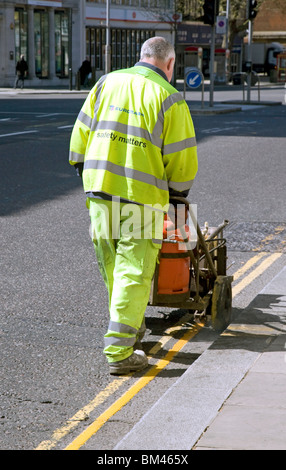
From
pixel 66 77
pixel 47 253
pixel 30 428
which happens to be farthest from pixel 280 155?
pixel 66 77

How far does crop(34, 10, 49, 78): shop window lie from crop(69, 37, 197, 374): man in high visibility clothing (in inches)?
1869

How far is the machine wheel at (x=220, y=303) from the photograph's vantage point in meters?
5.44

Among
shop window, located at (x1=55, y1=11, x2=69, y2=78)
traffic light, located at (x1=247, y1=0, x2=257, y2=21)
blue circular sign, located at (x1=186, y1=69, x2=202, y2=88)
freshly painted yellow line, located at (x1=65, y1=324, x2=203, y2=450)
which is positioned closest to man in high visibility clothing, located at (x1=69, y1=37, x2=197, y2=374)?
freshly painted yellow line, located at (x1=65, y1=324, x2=203, y2=450)

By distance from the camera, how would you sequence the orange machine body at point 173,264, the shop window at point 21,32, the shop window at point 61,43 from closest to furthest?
1. the orange machine body at point 173,264
2. the shop window at point 21,32
3. the shop window at point 61,43

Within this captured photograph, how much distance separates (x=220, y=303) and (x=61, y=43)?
4952 cm

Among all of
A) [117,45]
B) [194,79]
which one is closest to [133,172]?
[194,79]

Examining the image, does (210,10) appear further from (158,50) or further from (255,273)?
(158,50)

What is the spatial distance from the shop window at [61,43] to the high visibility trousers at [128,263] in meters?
49.3

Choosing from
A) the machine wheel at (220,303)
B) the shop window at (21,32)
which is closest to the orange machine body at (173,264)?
the machine wheel at (220,303)

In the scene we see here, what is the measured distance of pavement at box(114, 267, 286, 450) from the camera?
3.59 meters

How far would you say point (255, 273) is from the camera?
23.9 feet

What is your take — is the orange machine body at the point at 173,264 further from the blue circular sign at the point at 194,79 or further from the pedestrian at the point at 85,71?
the pedestrian at the point at 85,71

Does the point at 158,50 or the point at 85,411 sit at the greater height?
the point at 158,50

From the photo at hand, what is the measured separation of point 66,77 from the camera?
5388cm
